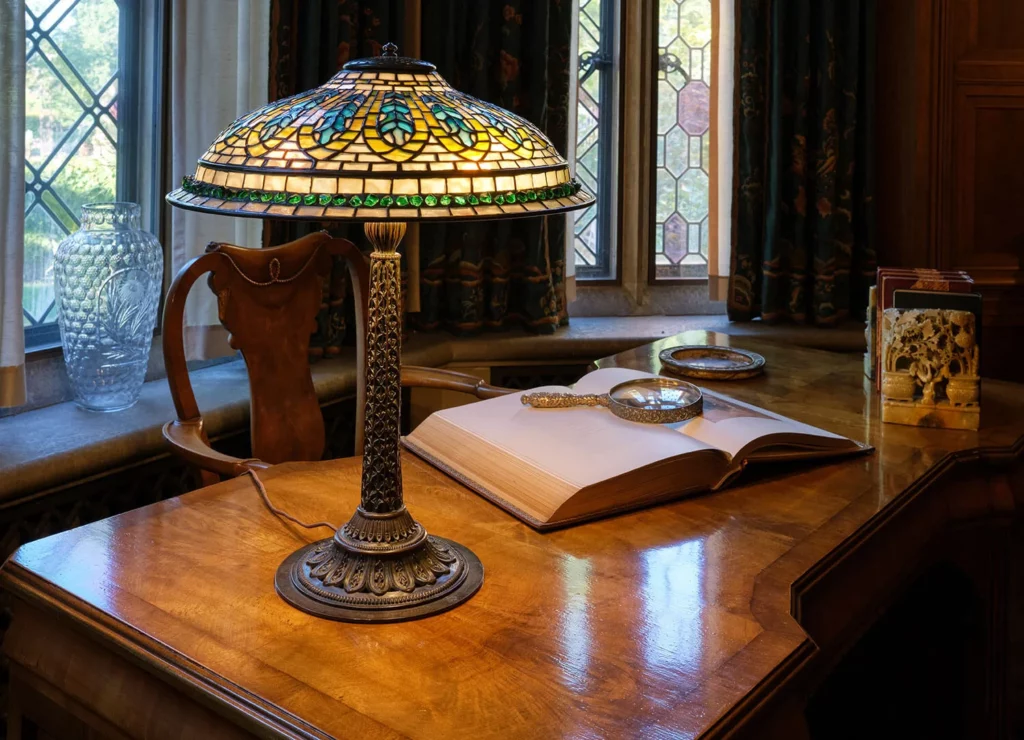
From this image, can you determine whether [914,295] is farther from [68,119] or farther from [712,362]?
[68,119]

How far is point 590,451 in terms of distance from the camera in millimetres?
1508

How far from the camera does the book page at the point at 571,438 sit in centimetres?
146

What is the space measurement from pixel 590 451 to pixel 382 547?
0.40m

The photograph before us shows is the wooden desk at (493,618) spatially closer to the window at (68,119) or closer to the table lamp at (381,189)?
the table lamp at (381,189)

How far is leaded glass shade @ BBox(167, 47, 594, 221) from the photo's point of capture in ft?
3.17

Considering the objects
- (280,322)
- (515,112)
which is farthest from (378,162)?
(515,112)

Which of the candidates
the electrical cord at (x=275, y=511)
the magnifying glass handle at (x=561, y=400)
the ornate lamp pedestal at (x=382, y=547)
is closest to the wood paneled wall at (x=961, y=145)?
the magnifying glass handle at (x=561, y=400)

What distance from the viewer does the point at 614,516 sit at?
4.78ft

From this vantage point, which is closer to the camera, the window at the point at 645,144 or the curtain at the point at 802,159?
the curtain at the point at 802,159

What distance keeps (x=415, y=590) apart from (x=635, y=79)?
2.31 m

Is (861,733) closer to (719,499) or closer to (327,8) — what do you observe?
(719,499)

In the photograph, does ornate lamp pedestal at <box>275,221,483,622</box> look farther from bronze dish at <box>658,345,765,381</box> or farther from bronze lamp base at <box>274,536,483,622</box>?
bronze dish at <box>658,345,765,381</box>

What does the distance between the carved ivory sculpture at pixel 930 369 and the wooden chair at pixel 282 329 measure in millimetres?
680

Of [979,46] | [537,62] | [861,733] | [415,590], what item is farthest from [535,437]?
[979,46]
